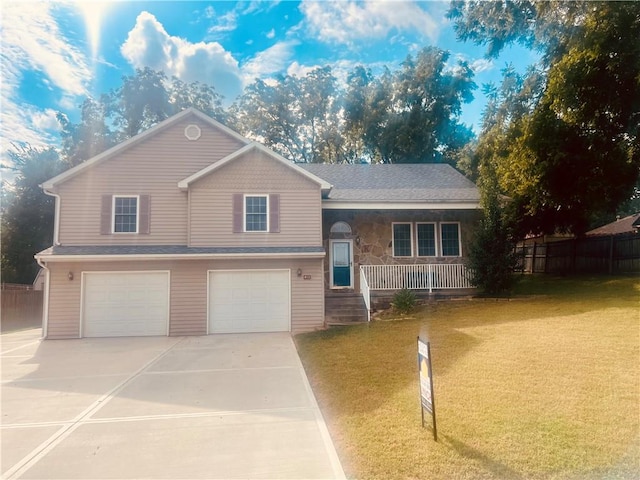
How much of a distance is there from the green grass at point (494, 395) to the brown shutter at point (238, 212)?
4.30 metres

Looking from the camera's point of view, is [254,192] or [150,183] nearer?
[254,192]

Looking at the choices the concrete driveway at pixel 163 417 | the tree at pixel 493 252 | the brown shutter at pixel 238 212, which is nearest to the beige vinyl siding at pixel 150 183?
the brown shutter at pixel 238 212

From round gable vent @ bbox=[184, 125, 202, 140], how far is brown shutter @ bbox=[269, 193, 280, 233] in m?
3.51

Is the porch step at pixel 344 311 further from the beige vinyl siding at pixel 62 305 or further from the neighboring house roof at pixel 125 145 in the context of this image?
the beige vinyl siding at pixel 62 305

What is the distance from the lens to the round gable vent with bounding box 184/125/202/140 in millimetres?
12734

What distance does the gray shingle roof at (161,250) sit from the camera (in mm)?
11023

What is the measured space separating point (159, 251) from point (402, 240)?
8.24 meters

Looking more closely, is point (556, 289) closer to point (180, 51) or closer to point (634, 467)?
point (634, 467)

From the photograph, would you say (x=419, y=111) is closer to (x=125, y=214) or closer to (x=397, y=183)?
(x=397, y=183)

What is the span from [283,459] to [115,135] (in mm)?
30981

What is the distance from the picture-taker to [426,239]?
1380cm

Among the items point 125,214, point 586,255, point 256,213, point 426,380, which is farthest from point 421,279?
point 125,214

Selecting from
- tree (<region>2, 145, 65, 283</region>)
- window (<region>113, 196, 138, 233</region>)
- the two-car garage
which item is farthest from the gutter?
tree (<region>2, 145, 65, 283</region>)

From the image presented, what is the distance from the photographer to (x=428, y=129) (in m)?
28.7
